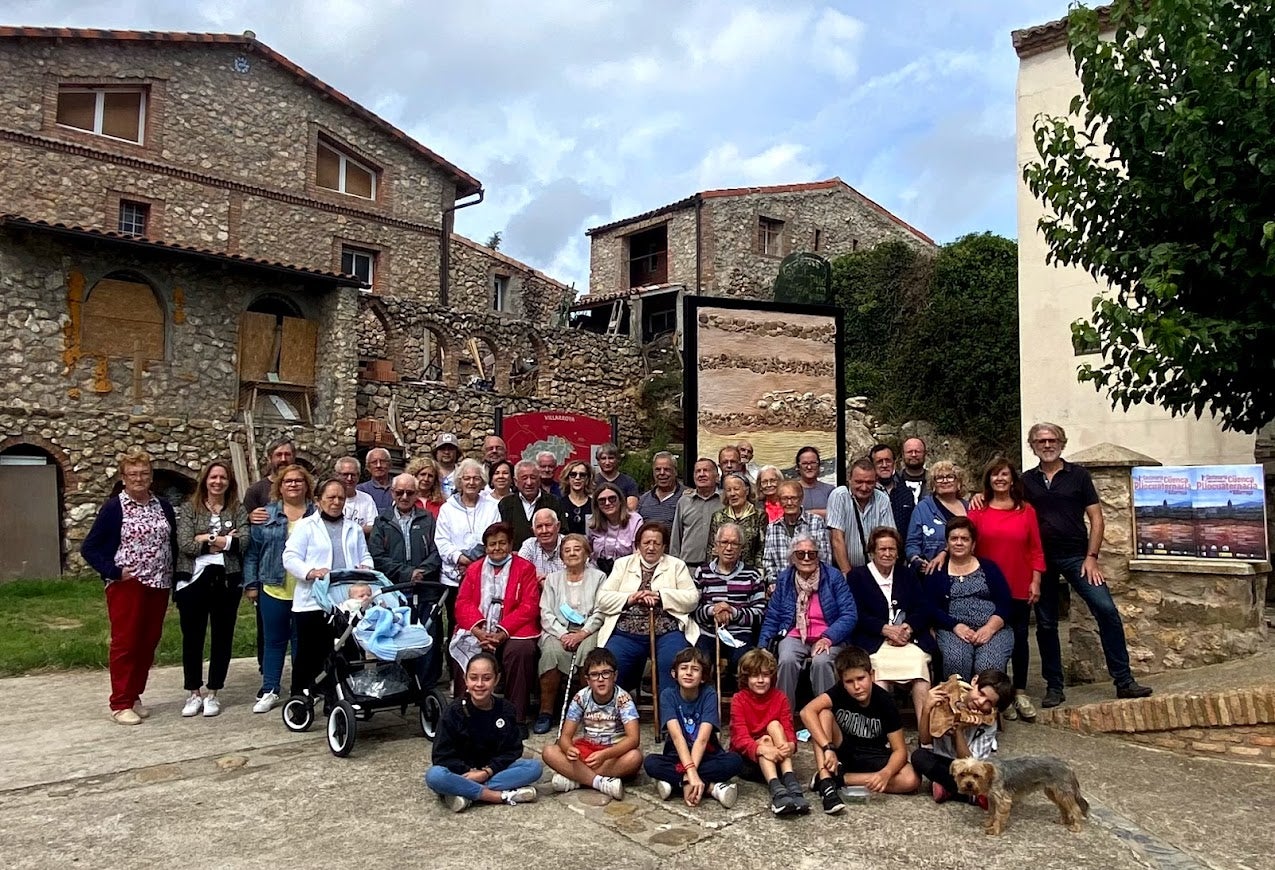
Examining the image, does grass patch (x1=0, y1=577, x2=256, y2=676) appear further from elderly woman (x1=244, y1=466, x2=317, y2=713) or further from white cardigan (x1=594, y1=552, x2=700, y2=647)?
white cardigan (x1=594, y1=552, x2=700, y2=647)

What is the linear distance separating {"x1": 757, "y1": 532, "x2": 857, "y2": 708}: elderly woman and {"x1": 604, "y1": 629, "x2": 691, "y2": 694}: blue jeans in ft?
1.67

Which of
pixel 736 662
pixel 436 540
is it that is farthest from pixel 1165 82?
pixel 436 540

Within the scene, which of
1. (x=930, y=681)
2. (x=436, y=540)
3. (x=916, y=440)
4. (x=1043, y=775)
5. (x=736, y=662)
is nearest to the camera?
(x=1043, y=775)

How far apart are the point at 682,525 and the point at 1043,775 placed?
9.07ft

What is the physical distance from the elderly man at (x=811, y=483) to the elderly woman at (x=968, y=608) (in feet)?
3.52

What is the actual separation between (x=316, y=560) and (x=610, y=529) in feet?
6.11

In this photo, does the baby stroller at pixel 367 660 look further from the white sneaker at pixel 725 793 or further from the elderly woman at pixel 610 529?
the white sneaker at pixel 725 793

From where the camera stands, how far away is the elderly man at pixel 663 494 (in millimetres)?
6164

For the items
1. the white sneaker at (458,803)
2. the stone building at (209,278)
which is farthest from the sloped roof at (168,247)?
the white sneaker at (458,803)

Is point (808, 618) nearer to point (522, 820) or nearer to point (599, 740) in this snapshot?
point (599, 740)

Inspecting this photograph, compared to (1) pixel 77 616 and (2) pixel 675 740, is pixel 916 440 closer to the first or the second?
(2) pixel 675 740

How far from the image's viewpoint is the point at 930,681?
4832 mm

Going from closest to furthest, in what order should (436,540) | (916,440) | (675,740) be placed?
(675,740) → (436,540) → (916,440)

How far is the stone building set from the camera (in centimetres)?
1209
